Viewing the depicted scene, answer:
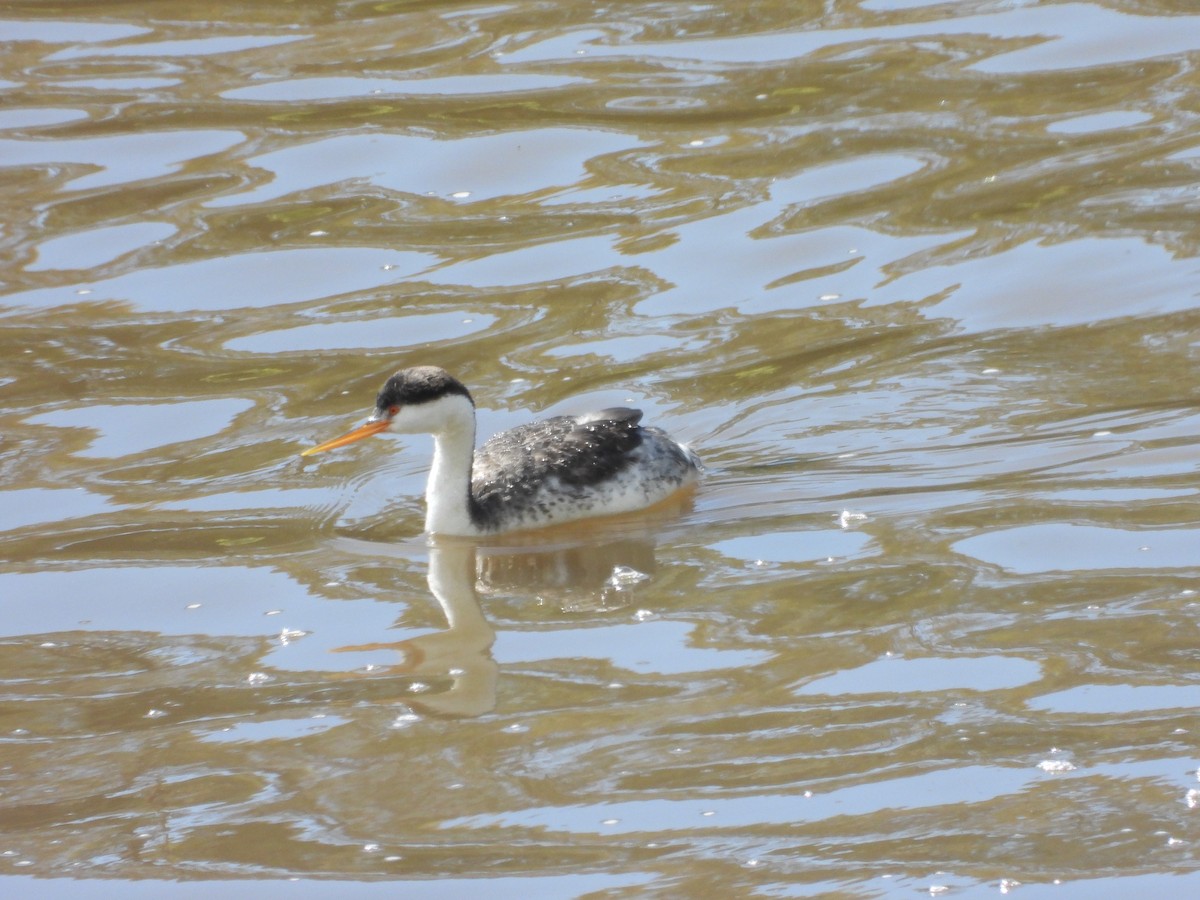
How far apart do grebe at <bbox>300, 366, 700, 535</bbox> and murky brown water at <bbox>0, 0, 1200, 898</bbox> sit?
17cm

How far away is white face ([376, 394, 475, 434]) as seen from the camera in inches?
351

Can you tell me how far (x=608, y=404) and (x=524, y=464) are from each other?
4.11ft

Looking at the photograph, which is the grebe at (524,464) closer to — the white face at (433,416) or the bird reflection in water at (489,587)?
the white face at (433,416)

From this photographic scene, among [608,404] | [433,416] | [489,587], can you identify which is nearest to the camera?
[489,587]

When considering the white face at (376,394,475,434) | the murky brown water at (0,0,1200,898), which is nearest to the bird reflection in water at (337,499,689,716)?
the murky brown water at (0,0,1200,898)

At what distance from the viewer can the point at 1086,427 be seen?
924cm

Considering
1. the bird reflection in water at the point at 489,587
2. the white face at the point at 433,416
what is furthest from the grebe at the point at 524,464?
the bird reflection in water at the point at 489,587

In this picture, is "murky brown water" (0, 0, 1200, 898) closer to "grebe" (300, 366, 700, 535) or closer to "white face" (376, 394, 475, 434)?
"grebe" (300, 366, 700, 535)

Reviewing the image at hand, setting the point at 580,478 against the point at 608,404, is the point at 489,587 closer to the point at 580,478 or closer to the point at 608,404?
the point at 580,478

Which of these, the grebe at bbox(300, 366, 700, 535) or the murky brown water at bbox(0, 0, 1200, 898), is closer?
the murky brown water at bbox(0, 0, 1200, 898)

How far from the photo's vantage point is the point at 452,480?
8.98 m

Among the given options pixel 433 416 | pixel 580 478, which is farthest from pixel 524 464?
pixel 433 416

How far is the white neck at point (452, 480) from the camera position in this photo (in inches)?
352

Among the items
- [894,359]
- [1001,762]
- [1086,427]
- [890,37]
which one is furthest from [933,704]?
[890,37]
